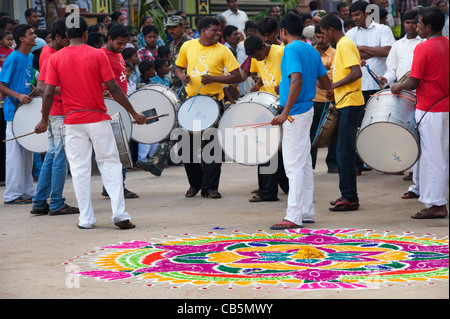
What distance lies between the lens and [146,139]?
383 inches

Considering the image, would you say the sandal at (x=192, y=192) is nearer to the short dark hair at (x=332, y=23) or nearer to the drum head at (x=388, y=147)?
the drum head at (x=388, y=147)

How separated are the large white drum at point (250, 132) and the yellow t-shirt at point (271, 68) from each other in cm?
78

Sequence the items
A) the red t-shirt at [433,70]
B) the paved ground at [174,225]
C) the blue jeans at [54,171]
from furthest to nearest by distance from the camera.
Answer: the blue jeans at [54,171] → the red t-shirt at [433,70] → the paved ground at [174,225]

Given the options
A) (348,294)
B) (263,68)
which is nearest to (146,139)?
(263,68)

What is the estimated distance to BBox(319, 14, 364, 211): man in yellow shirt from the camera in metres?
8.15

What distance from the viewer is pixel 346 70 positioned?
8.20 m

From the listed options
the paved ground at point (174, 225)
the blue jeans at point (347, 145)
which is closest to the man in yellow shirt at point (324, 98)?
the paved ground at point (174, 225)

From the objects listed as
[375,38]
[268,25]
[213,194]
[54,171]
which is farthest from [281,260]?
[375,38]

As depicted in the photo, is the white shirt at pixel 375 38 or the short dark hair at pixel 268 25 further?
the white shirt at pixel 375 38

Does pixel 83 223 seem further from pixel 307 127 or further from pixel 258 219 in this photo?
pixel 307 127

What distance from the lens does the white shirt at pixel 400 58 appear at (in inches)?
385

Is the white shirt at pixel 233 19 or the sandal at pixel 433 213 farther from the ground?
the white shirt at pixel 233 19

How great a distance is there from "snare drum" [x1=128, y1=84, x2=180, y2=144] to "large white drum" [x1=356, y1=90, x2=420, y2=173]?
2572 millimetres

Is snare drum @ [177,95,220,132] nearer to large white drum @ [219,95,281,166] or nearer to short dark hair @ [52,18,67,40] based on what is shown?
large white drum @ [219,95,281,166]
